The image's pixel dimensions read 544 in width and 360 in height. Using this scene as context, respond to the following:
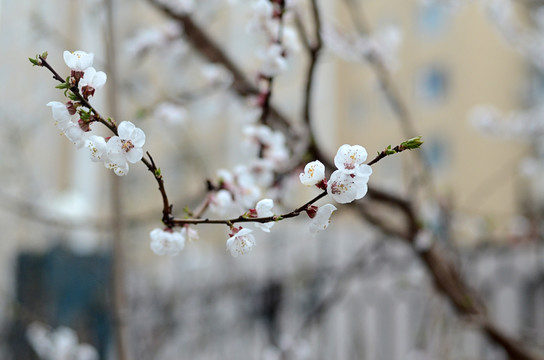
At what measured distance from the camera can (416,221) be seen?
3.74 feet

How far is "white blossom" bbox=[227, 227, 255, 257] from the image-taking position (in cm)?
44

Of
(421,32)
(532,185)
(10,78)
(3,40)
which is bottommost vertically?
(3,40)

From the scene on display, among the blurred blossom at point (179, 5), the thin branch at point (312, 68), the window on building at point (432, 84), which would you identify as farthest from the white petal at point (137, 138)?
the window on building at point (432, 84)

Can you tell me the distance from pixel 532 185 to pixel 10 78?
942cm

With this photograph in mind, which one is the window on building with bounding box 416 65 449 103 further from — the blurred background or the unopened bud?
the unopened bud

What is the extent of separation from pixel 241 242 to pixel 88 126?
0.15 meters

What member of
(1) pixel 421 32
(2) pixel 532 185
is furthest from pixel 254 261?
(1) pixel 421 32

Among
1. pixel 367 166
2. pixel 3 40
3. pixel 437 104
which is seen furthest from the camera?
pixel 437 104

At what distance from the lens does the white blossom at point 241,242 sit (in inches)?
17.5

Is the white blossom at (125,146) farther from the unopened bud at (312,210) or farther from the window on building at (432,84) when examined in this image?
the window on building at (432,84)

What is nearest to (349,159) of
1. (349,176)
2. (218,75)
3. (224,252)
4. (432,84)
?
(349,176)

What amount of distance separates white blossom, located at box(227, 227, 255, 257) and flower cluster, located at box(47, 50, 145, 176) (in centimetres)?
10

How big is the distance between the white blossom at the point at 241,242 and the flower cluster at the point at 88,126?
0.10m

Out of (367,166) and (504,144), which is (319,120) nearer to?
(504,144)
